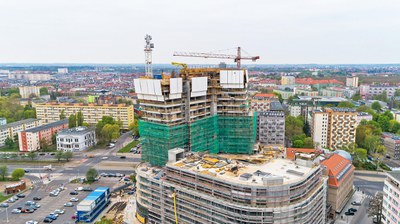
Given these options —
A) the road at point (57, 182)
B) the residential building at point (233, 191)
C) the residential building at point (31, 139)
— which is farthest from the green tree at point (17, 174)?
the residential building at point (233, 191)

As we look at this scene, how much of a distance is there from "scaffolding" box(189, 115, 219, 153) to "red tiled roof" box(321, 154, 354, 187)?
66.6 feet

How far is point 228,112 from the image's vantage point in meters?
64.4

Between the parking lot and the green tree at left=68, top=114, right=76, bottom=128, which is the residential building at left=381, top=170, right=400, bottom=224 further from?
the green tree at left=68, top=114, right=76, bottom=128

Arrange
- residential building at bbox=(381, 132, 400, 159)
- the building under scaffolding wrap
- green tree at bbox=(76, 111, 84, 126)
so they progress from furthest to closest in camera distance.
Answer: green tree at bbox=(76, 111, 84, 126) → residential building at bbox=(381, 132, 400, 159) → the building under scaffolding wrap

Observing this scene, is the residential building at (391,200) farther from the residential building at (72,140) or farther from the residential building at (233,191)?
the residential building at (72,140)

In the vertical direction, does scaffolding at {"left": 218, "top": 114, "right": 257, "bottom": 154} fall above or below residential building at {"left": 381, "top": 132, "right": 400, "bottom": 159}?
above

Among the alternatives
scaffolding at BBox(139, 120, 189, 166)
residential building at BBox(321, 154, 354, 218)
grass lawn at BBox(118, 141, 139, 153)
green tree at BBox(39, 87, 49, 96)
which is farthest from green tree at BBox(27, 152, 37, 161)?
green tree at BBox(39, 87, 49, 96)

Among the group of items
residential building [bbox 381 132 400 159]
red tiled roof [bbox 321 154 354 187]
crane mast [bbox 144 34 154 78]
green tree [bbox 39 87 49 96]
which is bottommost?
residential building [bbox 381 132 400 159]

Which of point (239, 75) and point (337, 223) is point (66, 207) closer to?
point (239, 75)

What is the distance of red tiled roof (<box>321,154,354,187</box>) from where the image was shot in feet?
180

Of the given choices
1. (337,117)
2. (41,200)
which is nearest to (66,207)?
(41,200)

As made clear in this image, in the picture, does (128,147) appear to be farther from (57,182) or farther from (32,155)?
(57,182)

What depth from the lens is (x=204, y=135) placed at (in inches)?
2393

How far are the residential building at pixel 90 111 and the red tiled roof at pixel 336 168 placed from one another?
76283 mm
